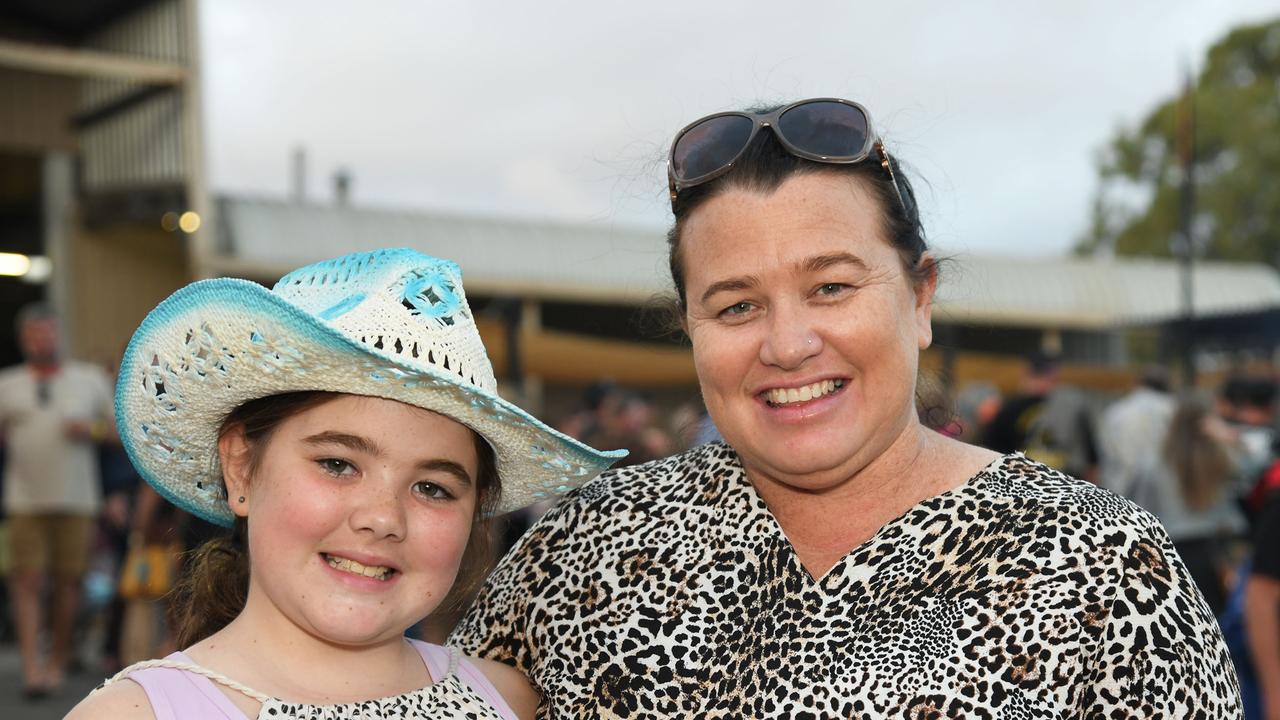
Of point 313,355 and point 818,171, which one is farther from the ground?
point 818,171

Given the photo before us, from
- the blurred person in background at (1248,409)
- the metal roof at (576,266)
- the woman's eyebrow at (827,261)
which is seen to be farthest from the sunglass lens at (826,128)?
the metal roof at (576,266)

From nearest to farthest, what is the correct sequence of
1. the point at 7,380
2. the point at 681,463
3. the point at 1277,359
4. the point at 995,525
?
the point at 995,525, the point at 681,463, the point at 7,380, the point at 1277,359

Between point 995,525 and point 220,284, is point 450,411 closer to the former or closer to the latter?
point 220,284

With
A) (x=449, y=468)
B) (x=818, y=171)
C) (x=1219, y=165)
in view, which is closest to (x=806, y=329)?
(x=818, y=171)

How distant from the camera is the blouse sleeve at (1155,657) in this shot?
1.94 metres

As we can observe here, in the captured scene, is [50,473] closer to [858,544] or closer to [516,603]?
[516,603]

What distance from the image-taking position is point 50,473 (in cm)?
755

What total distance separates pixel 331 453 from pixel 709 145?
2.78 ft

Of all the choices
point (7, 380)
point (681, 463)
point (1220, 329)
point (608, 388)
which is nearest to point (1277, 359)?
point (1220, 329)

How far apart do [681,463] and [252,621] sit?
85 centimetres

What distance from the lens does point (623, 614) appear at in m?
2.22

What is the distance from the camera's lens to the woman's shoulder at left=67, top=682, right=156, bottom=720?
1.78m

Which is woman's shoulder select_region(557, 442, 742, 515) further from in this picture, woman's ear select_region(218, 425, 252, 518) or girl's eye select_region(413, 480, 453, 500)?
woman's ear select_region(218, 425, 252, 518)

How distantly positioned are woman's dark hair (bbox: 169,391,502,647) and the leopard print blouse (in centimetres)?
11
